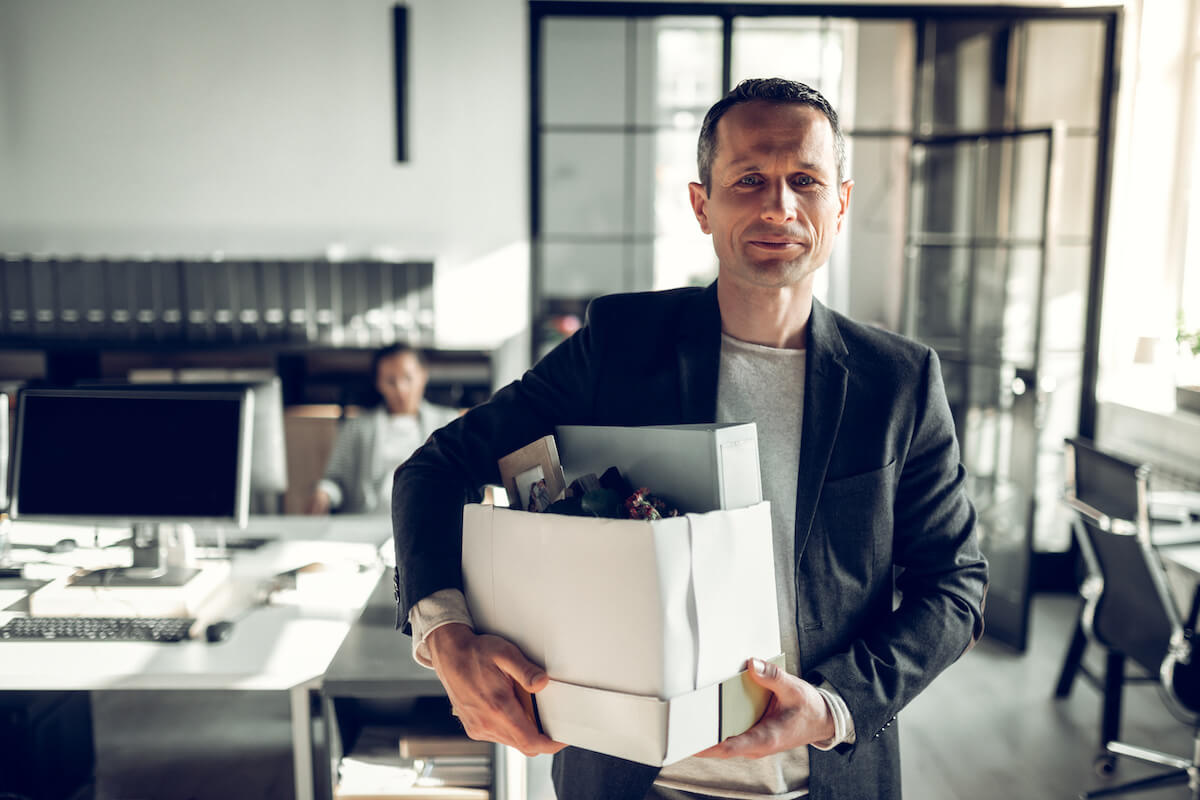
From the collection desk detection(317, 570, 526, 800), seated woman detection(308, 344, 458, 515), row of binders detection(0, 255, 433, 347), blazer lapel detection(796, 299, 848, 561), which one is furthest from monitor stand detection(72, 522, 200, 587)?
row of binders detection(0, 255, 433, 347)

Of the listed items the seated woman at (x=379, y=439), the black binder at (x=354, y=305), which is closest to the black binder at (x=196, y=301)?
the black binder at (x=354, y=305)

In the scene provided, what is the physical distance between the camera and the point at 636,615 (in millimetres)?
755

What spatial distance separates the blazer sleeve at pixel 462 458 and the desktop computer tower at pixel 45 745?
206 cm

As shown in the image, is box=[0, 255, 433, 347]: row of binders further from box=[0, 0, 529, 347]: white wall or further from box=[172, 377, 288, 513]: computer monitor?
box=[172, 377, 288, 513]: computer monitor

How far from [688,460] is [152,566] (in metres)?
1.83

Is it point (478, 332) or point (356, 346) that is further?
point (478, 332)

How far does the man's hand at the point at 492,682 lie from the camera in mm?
821

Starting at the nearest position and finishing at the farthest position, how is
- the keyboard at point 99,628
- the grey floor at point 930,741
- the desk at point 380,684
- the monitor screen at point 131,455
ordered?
1. the desk at point 380,684
2. the keyboard at point 99,628
3. the monitor screen at point 131,455
4. the grey floor at point 930,741

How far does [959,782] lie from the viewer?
9.09 feet

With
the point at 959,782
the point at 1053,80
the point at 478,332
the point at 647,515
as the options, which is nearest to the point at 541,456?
the point at 647,515

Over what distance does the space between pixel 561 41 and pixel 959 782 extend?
140 inches

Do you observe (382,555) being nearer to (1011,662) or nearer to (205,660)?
(205,660)

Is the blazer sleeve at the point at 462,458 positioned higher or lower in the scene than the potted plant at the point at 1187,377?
higher

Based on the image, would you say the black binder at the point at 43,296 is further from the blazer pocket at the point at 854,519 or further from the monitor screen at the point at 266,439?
the blazer pocket at the point at 854,519
